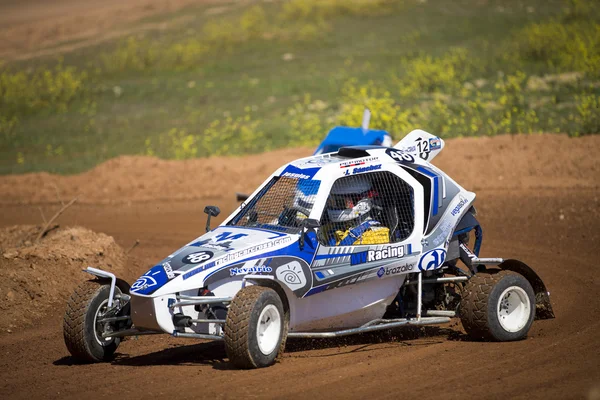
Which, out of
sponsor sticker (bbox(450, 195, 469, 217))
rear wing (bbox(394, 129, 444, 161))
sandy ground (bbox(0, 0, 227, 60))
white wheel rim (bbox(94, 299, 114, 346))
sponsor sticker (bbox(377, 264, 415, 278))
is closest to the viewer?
white wheel rim (bbox(94, 299, 114, 346))

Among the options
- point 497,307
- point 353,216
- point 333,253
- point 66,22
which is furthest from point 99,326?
point 66,22

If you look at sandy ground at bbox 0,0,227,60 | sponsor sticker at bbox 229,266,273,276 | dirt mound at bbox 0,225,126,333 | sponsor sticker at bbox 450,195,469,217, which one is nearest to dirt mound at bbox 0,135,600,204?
dirt mound at bbox 0,225,126,333

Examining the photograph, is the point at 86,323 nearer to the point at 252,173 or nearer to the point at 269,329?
the point at 269,329

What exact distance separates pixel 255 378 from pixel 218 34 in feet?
103

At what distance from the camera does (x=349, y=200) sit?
389 inches

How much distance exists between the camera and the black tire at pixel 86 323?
9031mm

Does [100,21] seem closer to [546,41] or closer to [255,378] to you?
[546,41]

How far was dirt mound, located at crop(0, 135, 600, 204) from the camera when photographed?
20.7 metres

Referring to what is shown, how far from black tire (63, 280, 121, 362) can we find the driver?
232cm

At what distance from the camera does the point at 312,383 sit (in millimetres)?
8258

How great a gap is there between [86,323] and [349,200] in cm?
298

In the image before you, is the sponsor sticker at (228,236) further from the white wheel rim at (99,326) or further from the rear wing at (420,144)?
the rear wing at (420,144)

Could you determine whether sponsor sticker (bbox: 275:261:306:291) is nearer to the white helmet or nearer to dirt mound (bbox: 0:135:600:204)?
the white helmet

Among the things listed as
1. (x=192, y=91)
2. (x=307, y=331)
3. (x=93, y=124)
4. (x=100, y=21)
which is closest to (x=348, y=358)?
(x=307, y=331)
